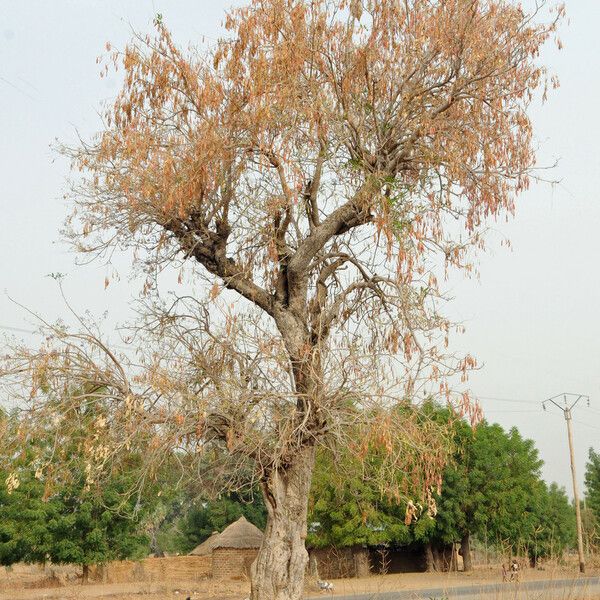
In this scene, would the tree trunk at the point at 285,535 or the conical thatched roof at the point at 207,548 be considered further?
the conical thatched roof at the point at 207,548

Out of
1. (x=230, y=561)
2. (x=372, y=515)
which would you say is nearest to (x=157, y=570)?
(x=230, y=561)

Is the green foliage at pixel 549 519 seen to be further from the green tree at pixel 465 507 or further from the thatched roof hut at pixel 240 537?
the thatched roof hut at pixel 240 537

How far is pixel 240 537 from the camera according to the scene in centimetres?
4584

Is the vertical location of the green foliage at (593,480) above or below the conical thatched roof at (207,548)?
above

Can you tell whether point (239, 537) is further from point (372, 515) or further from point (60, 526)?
point (60, 526)

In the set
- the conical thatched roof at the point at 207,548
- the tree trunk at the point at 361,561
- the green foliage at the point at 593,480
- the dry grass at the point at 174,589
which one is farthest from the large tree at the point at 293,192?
the green foliage at the point at 593,480

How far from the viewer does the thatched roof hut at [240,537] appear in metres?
45.2

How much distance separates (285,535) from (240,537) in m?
35.7

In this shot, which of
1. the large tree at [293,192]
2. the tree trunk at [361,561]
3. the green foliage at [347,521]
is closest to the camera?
the large tree at [293,192]

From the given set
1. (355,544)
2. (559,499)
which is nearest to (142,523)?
(355,544)

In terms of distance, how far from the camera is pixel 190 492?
45.7 feet

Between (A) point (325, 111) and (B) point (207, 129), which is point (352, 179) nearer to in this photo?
(A) point (325, 111)

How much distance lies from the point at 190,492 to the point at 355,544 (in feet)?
98.5

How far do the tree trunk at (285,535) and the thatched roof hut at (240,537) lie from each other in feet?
112
